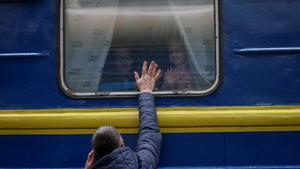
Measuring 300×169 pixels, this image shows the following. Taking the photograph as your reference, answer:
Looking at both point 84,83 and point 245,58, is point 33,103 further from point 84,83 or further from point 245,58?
point 245,58

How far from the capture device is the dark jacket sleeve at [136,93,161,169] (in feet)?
10.3

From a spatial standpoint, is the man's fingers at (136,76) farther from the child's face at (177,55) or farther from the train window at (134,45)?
the child's face at (177,55)

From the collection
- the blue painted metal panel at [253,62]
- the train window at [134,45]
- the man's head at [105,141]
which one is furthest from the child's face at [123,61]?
the man's head at [105,141]

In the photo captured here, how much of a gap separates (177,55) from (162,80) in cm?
15

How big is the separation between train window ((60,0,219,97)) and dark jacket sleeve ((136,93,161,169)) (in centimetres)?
10

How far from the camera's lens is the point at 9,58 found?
338 centimetres

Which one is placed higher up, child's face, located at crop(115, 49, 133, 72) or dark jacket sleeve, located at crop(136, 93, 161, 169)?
child's face, located at crop(115, 49, 133, 72)

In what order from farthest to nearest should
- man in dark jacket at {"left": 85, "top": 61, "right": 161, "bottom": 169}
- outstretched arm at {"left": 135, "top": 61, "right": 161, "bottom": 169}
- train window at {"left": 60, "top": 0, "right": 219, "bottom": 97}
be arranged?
1. train window at {"left": 60, "top": 0, "right": 219, "bottom": 97}
2. outstretched arm at {"left": 135, "top": 61, "right": 161, "bottom": 169}
3. man in dark jacket at {"left": 85, "top": 61, "right": 161, "bottom": 169}

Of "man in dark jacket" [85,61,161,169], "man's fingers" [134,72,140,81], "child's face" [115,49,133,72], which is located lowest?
"man in dark jacket" [85,61,161,169]

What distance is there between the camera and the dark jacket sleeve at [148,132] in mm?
3129

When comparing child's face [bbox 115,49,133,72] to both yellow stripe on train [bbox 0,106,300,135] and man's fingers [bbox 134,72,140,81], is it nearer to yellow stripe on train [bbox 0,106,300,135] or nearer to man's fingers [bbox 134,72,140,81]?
man's fingers [bbox 134,72,140,81]

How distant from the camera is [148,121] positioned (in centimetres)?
317

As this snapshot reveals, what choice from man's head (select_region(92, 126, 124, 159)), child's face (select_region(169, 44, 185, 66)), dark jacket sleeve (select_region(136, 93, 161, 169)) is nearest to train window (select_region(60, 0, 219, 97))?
child's face (select_region(169, 44, 185, 66))

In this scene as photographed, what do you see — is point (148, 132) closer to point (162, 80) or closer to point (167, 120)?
point (167, 120)
